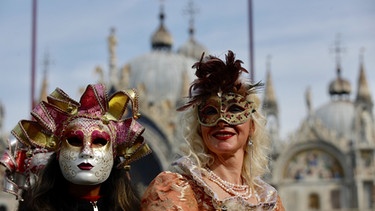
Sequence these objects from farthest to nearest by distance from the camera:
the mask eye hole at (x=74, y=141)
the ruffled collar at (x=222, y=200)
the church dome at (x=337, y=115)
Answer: the church dome at (x=337, y=115) < the mask eye hole at (x=74, y=141) < the ruffled collar at (x=222, y=200)

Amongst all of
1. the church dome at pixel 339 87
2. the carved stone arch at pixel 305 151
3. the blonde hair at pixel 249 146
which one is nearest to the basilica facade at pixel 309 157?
the carved stone arch at pixel 305 151

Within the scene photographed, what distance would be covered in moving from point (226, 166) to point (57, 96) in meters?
1.14

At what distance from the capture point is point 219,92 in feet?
14.7

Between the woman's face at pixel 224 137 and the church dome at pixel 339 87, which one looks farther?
the church dome at pixel 339 87

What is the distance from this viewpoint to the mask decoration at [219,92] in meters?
4.45

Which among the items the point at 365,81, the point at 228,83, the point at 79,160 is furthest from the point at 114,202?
the point at 365,81

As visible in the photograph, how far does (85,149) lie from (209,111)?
80cm

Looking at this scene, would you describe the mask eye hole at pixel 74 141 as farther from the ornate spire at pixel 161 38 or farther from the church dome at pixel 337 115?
the ornate spire at pixel 161 38

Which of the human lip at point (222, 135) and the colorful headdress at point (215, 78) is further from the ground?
the colorful headdress at point (215, 78)

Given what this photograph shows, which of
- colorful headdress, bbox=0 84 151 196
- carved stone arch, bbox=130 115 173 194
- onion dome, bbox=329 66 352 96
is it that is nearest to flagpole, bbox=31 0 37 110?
colorful headdress, bbox=0 84 151 196

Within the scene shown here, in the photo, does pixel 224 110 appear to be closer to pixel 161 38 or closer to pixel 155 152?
pixel 155 152

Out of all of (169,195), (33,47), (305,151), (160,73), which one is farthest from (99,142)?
(160,73)

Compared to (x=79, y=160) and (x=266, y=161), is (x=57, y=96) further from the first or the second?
(x=266, y=161)

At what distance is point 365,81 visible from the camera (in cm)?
3634
